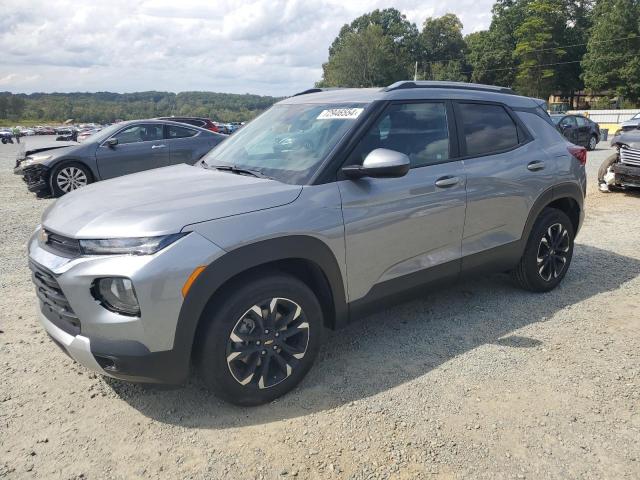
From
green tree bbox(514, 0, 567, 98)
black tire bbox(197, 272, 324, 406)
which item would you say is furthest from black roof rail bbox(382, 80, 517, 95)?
green tree bbox(514, 0, 567, 98)

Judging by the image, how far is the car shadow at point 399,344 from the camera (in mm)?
2893

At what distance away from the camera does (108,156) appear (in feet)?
31.8

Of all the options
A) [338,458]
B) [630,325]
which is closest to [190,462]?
[338,458]

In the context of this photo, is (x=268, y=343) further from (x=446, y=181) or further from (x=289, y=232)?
(x=446, y=181)

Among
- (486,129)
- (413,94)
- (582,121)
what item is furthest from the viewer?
(582,121)

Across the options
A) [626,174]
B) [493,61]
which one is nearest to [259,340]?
[626,174]

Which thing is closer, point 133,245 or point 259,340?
point 133,245

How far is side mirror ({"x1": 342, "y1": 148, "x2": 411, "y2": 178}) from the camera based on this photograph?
291 centimetres

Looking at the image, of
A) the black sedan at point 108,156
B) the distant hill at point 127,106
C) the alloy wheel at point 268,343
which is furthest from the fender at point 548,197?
the distant hill at point 127,106

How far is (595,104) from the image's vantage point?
55.1 metres

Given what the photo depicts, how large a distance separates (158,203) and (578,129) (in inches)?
765

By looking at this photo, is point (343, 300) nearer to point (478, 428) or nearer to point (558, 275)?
point (478, 428)

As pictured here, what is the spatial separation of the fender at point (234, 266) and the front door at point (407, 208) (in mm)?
218

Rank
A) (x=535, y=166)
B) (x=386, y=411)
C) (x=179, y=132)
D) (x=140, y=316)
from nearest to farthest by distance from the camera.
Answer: (x=140, y=316) < (x=386, y=411) < (x=535, y=166) < (x=179, y=132)
